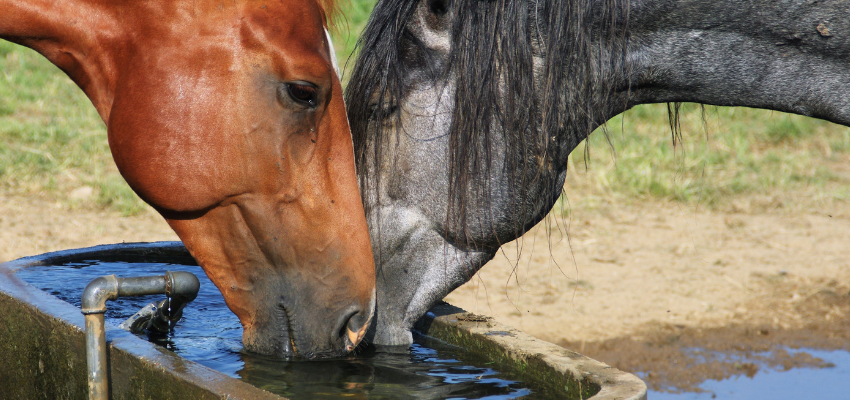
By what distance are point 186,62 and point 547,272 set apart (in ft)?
8.69

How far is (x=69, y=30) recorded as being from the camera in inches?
66.7

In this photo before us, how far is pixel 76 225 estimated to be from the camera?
4047mm

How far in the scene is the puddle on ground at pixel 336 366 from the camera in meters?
1.89

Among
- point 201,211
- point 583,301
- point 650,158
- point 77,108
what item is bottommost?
point 583,301

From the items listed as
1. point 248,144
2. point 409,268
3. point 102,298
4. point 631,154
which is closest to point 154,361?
point 102,298

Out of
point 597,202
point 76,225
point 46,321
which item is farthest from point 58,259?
point 597,202

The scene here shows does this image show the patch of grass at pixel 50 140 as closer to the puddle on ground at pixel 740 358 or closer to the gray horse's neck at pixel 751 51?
the puddle on ground at pixel 740 358

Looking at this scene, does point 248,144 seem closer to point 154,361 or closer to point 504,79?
point 154,361

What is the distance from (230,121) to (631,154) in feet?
13.1

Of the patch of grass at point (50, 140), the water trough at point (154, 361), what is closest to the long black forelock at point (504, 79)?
the water trough at point (154, 361)

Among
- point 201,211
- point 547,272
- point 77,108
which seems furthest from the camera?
point 77,108

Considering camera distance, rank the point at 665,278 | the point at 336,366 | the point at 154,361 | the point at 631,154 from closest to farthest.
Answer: the point at 154,361, the point at 336,366, the point at 665,278, the point at 631,154

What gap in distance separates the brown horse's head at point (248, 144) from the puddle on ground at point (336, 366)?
0.58 feet

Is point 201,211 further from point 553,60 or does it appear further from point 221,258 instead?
point 553,60
